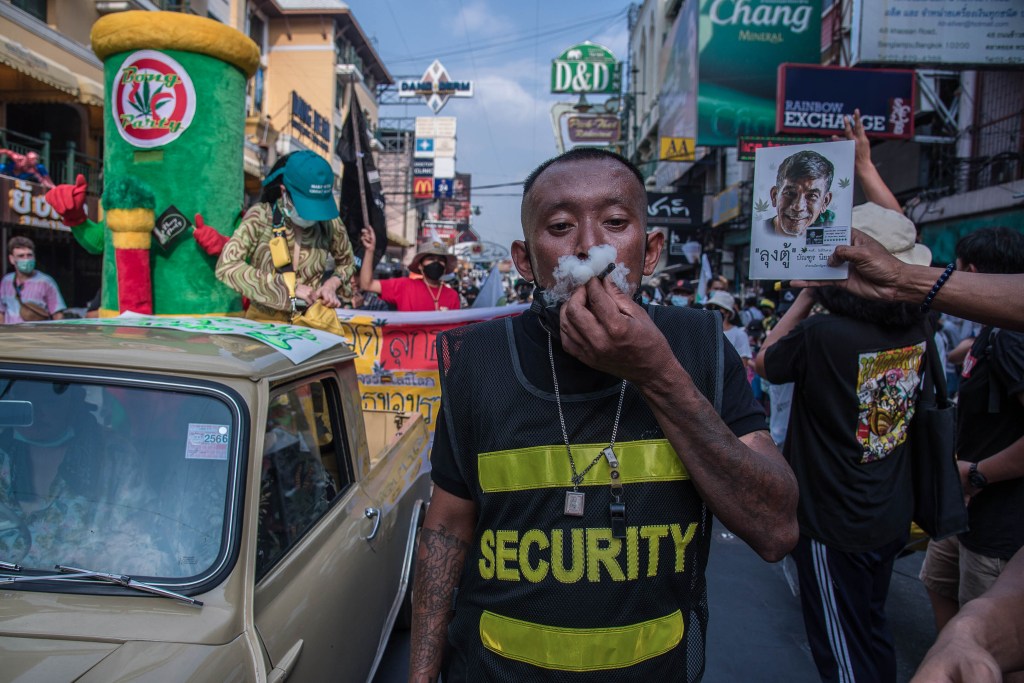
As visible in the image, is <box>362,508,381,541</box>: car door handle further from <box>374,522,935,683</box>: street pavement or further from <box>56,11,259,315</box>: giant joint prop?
<box>56,11,259,315</box>: giant joint prop

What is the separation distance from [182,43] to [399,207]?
4419 cm

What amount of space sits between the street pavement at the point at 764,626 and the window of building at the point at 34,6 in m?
14.7

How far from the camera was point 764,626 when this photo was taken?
418 centimetres

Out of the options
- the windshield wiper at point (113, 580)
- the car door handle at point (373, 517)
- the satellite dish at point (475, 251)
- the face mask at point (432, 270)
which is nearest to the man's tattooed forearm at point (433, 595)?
the windshield wiper at point (113, 580)

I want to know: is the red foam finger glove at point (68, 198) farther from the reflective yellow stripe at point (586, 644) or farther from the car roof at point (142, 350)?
the reflective yellow stripe at point (586, 644)

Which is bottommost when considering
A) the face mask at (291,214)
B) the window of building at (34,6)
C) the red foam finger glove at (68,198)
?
the face mask at (291,214)

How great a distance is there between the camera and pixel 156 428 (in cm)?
220

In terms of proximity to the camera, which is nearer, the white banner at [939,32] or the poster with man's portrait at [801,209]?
the poster with man's portrait at [801,209]

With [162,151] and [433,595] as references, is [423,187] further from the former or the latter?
[433,595]

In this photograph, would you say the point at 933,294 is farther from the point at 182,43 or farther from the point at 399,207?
the point at 399,207

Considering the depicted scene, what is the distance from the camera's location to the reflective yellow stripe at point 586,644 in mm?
1406

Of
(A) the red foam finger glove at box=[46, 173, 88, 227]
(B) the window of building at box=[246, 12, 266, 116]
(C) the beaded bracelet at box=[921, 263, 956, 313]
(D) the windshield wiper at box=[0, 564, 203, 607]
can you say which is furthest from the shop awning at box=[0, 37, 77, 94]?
(C) the beaded bracelet at box=[921, 263, 956, 313]

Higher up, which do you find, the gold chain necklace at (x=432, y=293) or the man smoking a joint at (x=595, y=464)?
the gold chain necklace at (x=432, y=293)

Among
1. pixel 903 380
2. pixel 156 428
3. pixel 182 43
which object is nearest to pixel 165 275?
pixel 182 43
